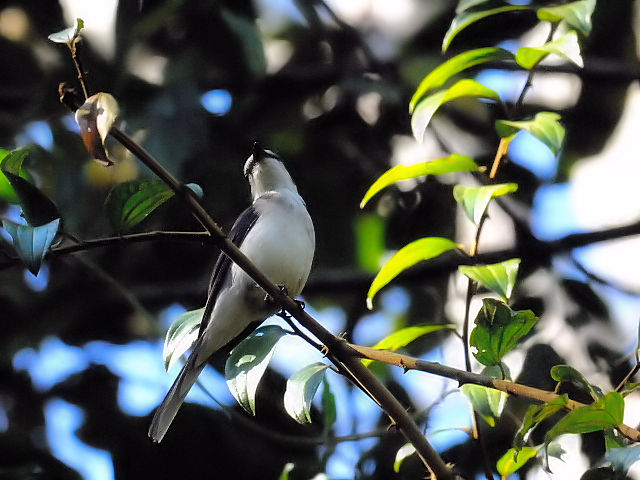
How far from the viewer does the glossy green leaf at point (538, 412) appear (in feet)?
4.90

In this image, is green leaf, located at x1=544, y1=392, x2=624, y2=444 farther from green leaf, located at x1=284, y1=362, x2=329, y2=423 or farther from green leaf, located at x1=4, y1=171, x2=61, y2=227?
green leaf, located at x1=4, y1=171, x2=61, y2=227

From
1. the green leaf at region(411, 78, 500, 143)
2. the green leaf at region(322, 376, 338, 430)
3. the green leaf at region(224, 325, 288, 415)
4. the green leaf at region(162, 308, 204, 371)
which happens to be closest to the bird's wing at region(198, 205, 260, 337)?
the green leaf at region(322, 376, 338, 430)

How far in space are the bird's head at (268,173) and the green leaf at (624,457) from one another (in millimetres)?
2301

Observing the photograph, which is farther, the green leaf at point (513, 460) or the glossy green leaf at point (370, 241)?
the glossy green leaf at point (370, 241)

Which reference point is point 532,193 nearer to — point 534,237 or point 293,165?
point 534,237

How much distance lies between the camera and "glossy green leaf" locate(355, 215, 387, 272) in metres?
3.92

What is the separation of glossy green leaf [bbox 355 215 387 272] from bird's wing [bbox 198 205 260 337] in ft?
2.57

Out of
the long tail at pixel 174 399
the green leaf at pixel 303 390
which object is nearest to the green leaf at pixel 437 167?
the green leaf at pixel 303 390

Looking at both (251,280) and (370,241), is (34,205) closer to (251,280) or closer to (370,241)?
(251,280)

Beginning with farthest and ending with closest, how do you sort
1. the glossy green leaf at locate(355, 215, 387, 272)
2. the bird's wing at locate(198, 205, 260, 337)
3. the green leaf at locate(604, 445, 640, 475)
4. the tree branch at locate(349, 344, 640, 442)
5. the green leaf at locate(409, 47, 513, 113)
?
the glossy green leaf at locate(355, 215, 387, 272), the bird's wing at locate(198, 205, 260, 337), the green leaf at locate(409, 47, 513, 113), the tree branch at locate(349, 344, 640, 442), the green leaf at locate(604, 445, 640, 475)

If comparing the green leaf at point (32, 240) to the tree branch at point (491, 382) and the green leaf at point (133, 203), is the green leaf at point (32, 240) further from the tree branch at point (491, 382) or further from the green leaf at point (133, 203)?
the tree branch at point (491, 382)

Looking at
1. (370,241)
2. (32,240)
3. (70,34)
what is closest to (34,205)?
(32,240)

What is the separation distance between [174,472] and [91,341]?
861mm

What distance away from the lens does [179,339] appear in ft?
6.57
